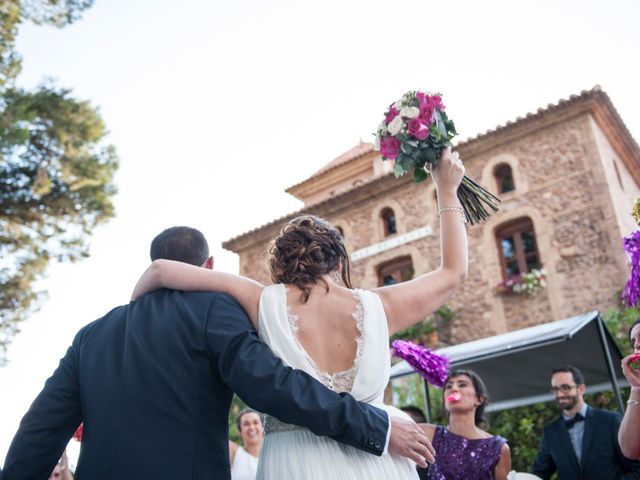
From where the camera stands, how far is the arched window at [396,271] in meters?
15.3

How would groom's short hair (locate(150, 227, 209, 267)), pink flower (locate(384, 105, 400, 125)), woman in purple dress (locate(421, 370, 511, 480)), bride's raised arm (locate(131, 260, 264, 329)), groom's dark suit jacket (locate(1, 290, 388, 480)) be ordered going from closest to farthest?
groom's dark suit jacket (locate(1, 290, 388, 480)) < bride's raised arm (locate(131, 260, 264, 329)) < groom's short hair (locate(150, 227, 209, 267)) < pink flower (locate(384, 105, 400, 125)) < woman in purple dress (locate(421, 370, 511, 480))

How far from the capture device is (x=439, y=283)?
2.21 meters

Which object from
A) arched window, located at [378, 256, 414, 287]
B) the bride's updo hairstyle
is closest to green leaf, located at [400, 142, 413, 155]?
the bride's updo hairstyle

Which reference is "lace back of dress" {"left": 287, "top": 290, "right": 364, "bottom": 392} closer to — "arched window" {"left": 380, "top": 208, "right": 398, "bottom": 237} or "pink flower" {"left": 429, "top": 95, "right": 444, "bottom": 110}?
"pink flower" {"left": 429, "top": 95, "right": 444, "bottom": 110}

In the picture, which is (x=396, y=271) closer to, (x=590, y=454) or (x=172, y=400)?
(x=590, y=454)

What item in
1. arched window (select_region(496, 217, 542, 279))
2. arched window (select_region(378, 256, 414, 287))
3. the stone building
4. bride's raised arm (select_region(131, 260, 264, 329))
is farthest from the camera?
arched window (select_region(378, 256, 414, 287))

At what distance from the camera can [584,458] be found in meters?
4.64

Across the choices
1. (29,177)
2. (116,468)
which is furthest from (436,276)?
(29,177)

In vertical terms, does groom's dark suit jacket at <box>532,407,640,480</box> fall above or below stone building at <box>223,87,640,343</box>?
below

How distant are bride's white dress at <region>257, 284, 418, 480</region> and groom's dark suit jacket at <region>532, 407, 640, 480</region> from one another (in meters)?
3.04

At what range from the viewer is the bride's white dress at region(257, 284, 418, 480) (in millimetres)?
2002

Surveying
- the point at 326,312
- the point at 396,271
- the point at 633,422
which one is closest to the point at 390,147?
the point at 326,312

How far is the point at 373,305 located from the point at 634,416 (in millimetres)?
1978

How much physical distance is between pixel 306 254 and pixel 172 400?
72 centimetres
